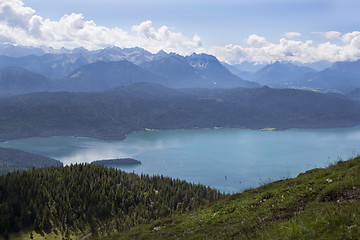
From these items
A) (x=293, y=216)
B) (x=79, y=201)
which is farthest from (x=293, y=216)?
(x=79, y=201)

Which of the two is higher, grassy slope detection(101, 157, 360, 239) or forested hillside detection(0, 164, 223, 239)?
grassy slope detection(101, 157, 360, 239)

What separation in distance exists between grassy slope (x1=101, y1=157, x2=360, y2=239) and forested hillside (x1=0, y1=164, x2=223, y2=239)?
6064 cm

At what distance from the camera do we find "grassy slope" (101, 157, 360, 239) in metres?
14.2

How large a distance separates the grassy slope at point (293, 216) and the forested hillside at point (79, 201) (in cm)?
6064

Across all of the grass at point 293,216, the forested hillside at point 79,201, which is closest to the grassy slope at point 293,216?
the grass at point 293,216

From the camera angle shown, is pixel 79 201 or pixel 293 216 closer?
pixel 293 216

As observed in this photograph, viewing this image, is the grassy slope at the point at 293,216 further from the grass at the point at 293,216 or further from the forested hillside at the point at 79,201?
the forested hillside at the point at 79,201

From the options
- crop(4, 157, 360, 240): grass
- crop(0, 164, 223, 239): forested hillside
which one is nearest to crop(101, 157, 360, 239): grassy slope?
crop(4, 157, 360, 240): grass

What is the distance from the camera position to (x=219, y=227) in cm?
2706

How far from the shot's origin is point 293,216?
2066cm

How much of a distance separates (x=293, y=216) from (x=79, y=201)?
369ft

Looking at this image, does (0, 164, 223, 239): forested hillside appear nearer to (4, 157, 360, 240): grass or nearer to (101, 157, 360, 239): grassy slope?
(4, 157, 360, 240): grass

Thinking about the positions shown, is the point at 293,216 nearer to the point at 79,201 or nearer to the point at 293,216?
the point at 293,216

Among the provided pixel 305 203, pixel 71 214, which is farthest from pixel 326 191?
pixel 71 214
